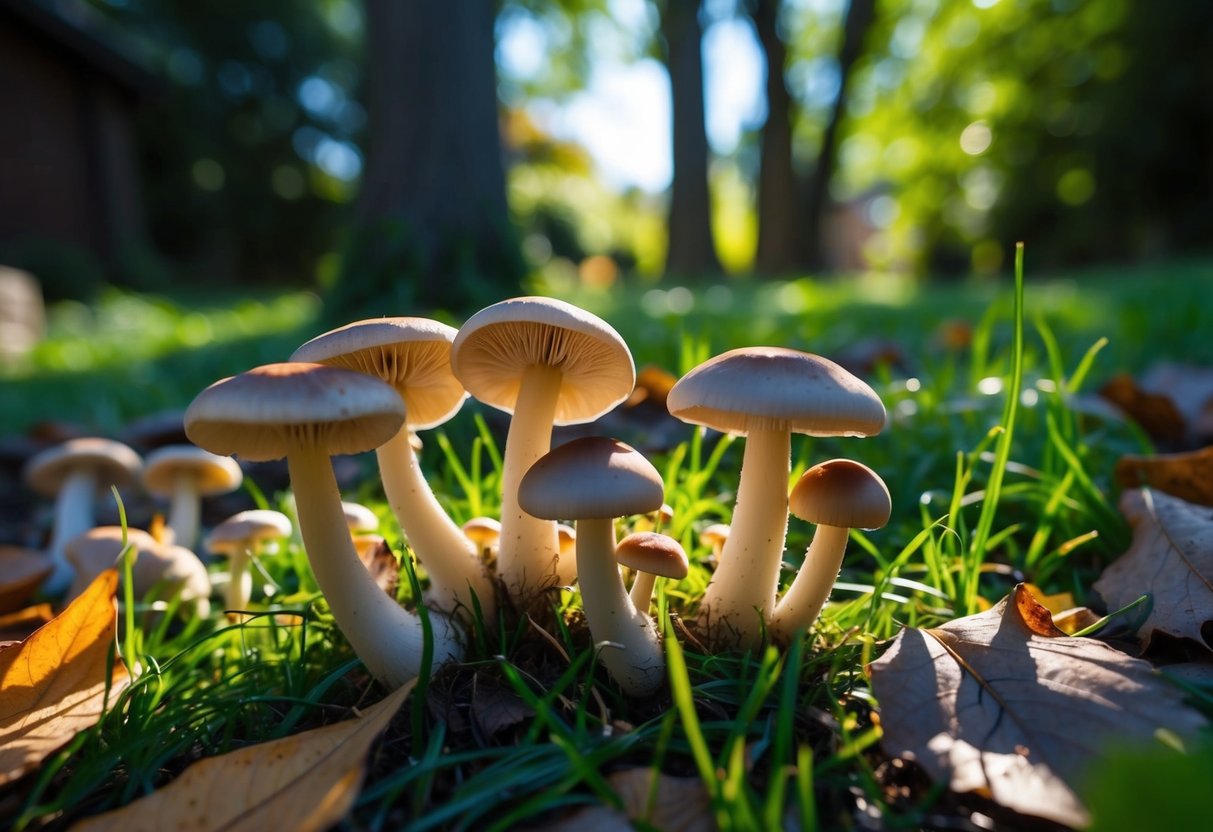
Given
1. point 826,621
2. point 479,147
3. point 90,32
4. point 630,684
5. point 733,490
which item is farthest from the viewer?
point 90,32

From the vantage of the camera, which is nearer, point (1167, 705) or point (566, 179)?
point (1167, 705)

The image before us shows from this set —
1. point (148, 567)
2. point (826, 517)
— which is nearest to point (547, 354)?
point (826, 517)

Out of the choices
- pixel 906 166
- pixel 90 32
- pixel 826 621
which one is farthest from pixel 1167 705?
pixel 906 166

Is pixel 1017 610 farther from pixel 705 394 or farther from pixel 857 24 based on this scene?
pixel 857 24

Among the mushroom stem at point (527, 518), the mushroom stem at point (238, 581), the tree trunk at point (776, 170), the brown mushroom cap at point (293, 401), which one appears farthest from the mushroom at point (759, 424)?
the tree trunk at point (776, 170)

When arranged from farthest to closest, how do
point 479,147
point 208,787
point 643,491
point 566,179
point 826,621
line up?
point 566,179
point 479,147
point 826,621
point 643,491
point 208,787

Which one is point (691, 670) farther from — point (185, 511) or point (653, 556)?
point (185, 511)

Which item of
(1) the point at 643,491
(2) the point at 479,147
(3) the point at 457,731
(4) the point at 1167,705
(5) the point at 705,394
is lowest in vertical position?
(3) the point at 457,731

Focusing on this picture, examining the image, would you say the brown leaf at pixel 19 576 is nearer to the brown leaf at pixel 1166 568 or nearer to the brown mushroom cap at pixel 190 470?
the brown mushroom cap at pixel 190 470
